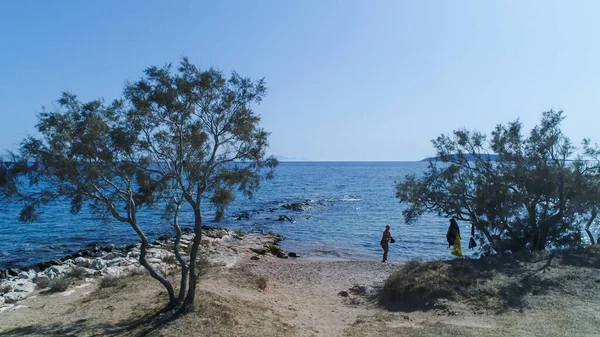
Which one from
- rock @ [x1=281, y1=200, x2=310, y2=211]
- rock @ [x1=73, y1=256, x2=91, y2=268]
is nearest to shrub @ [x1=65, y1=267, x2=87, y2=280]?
rock @ [x1=73, y1=256, x2=91, y2=268]

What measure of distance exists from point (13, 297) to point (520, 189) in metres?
18.2

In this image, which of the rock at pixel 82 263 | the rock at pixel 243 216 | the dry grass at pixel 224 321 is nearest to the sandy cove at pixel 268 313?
the dry grass at pixel 224 321

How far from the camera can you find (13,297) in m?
13.9

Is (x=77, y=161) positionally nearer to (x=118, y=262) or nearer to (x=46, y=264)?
(x=118, y=262)

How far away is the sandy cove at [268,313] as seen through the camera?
9.90 meters

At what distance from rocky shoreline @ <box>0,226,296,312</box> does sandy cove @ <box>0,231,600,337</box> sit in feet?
3.04

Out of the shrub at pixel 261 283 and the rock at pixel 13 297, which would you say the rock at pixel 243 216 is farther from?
the rock at pixel 13 297

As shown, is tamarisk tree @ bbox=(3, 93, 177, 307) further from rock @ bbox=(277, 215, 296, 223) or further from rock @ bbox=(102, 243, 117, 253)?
rock @ bbox=(277, 215, 296, 223)

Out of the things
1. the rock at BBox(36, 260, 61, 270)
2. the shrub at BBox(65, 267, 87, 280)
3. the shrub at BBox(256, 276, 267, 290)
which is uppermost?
the shrub at BBox(256, 276, 267, 290)

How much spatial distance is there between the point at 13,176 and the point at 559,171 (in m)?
17.6

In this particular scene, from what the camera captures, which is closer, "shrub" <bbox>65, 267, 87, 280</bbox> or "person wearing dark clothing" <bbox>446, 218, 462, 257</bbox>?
"shrub" <bbox>65, 267, 87, 280</bbox>

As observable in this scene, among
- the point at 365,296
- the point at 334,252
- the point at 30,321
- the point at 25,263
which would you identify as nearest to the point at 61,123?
the point at 30,321

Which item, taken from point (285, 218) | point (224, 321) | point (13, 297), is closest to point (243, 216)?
point (285, 218)

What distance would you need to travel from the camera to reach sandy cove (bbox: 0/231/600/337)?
32.5 feet
